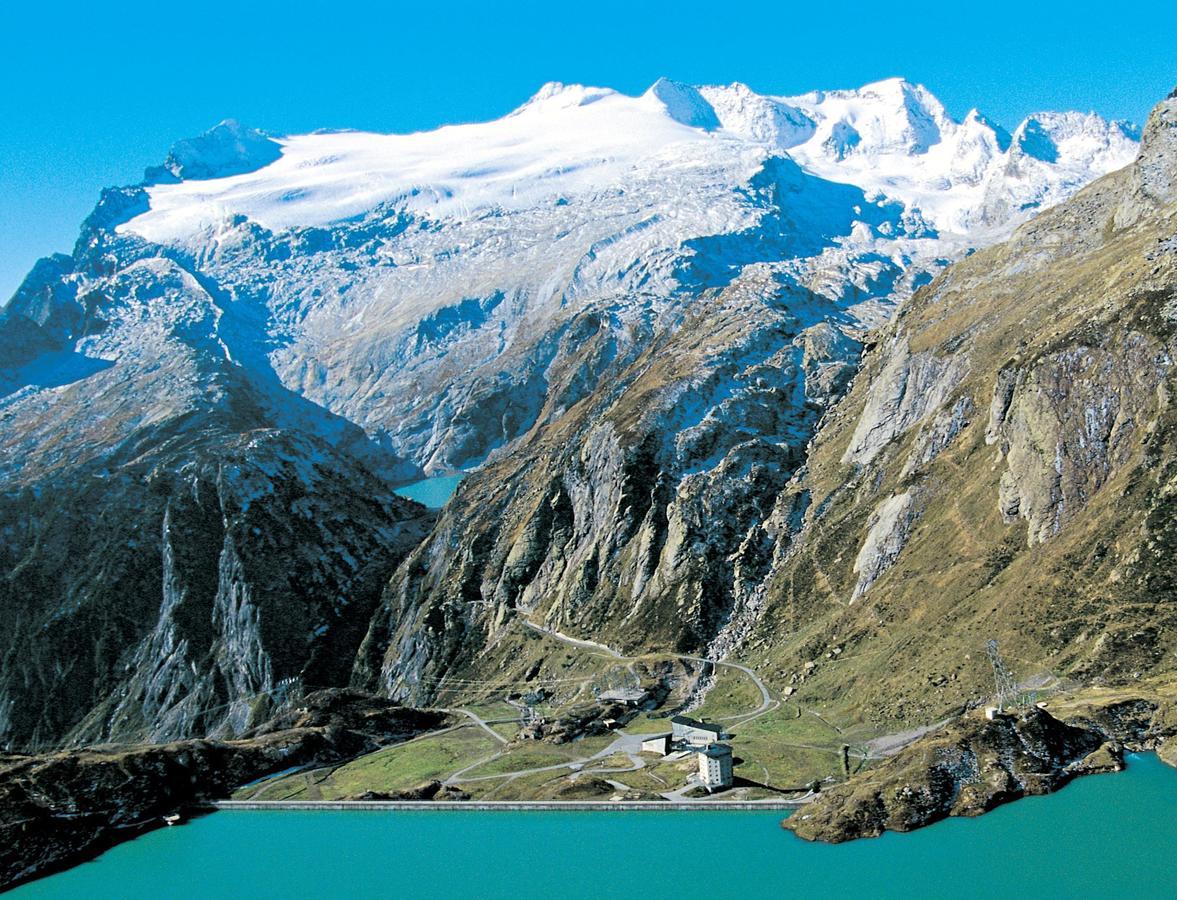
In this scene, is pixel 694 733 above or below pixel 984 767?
above

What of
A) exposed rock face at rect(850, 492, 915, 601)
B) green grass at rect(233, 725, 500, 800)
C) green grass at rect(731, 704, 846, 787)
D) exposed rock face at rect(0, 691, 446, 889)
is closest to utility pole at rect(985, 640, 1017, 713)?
green grass at rect(731, 704, 846, 787)

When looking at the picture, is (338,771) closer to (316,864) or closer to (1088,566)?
(316,864)

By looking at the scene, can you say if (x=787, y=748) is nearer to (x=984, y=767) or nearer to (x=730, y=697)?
(x=730, y=697)

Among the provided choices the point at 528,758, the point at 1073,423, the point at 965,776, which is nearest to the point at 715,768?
the point at 965,776

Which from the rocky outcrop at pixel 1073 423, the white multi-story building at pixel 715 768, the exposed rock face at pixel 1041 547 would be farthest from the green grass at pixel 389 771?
the rocky outcrop at pixel 1073 423

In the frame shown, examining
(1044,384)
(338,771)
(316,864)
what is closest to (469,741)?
(338,771)

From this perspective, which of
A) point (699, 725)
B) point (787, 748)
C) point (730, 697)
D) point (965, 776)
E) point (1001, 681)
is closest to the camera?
point (965, 776)
